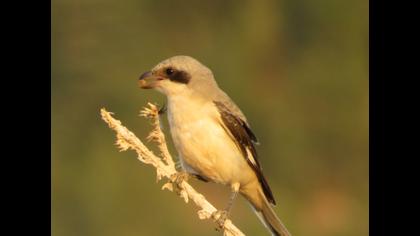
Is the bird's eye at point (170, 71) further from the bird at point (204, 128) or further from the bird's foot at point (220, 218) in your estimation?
the bird's foot at point (220, 218)

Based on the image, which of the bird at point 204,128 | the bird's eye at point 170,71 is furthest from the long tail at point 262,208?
the bird's eye at point 170,71

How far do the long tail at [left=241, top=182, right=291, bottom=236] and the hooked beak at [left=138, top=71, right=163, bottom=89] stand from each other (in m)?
0.85

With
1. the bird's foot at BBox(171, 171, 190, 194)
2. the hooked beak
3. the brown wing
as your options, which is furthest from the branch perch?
the brown wing

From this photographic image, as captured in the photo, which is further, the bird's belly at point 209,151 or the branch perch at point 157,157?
the bird's belly at point 209,151

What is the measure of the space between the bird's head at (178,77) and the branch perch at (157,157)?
396 mm

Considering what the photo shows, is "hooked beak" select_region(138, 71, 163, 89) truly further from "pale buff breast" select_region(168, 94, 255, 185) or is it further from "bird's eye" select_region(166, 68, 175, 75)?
"pale buff breast" select_region(168, 94, 255, 185)

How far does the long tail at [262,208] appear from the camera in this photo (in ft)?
14.4

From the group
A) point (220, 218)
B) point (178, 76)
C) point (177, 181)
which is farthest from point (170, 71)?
point (220, 218)

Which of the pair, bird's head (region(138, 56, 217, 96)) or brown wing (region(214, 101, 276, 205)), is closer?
bird's head (region(138, 56, 217, 96))

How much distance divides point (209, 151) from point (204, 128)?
4.9 inches

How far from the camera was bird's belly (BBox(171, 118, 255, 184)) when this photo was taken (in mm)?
4062

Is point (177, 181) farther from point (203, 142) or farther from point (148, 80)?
point (148, 80)
